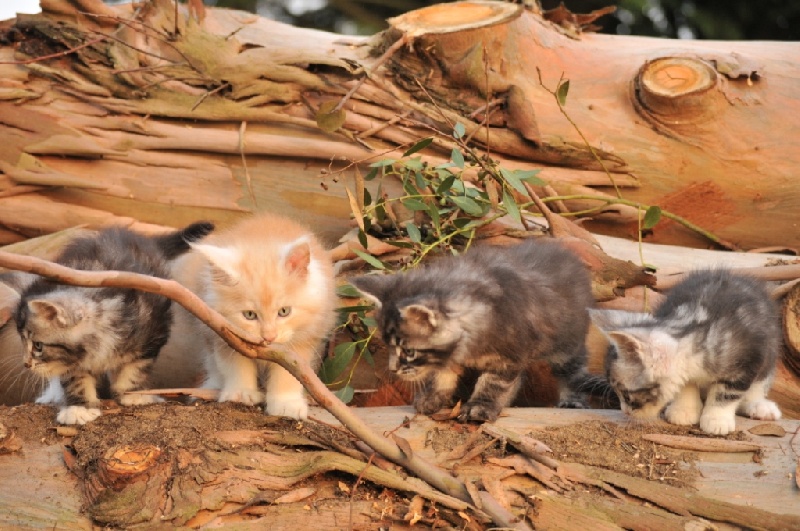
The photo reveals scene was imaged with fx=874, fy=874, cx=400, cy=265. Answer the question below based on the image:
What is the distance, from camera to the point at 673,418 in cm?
378

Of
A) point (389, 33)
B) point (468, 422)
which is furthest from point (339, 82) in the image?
point (468, 422)

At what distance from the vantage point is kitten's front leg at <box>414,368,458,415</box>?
378 centimetres

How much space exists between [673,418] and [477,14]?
268 cm

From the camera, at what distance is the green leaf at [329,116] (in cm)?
480

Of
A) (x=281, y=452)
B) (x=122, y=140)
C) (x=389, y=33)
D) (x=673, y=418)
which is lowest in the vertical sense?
(x=673, y=418)

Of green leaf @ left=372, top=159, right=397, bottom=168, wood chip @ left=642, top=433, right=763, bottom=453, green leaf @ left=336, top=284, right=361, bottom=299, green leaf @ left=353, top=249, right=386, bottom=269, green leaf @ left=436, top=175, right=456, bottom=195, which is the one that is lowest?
wood chip @ left=642, top=433, right=763, bottom=453

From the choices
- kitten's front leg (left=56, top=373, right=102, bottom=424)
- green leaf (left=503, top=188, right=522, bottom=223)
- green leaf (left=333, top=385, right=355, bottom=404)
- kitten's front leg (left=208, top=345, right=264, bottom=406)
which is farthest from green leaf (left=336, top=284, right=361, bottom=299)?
kitten's front leg (left=56, top=373, right=102, bottom=424)

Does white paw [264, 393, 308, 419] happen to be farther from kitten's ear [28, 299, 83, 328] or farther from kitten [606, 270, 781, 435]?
kitten [606, 270, 781, 435]

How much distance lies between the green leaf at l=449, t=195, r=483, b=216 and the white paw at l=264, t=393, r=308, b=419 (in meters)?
1.44

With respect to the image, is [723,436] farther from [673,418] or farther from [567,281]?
[567,281]

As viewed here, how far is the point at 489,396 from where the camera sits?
3721 mm

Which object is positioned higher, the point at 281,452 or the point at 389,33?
the point at 389,33

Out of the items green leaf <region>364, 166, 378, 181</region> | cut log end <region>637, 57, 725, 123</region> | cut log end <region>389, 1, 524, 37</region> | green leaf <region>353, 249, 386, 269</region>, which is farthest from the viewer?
cut log end <region>637, 57, 725, 123</region>

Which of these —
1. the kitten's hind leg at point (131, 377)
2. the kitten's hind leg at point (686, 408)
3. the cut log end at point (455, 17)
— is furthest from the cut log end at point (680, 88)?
the kitten's hind leg at point (131, 377)
